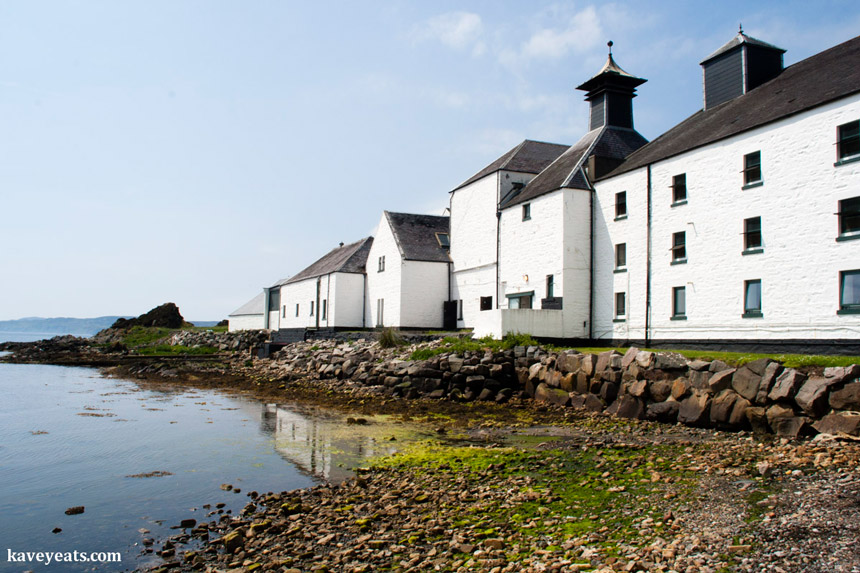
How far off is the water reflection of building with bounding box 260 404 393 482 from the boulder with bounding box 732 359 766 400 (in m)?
8.96

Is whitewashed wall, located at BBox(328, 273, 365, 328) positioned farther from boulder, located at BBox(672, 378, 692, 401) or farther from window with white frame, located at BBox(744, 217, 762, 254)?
boulder, located at BBox(672, 378, 692, 401)

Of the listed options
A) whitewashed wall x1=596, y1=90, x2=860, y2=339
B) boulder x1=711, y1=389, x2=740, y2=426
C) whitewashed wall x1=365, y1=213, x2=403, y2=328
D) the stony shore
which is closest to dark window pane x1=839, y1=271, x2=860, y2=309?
whitewashed wall x1=596, y1=90, x2=860, y2=339

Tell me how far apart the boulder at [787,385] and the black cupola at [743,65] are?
17.1 m

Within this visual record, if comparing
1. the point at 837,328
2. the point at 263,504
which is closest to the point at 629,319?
the point at 837,328

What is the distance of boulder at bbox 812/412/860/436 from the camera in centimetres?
1284

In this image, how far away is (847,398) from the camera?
13.6 m

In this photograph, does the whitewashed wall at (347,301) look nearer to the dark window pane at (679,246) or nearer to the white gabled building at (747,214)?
the white gabled building at (747,214)

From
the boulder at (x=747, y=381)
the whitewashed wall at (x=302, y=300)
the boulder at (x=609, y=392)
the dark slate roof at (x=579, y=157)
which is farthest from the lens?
the whitewashed wall at (x=302, y=300)

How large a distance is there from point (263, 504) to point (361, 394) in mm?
14883

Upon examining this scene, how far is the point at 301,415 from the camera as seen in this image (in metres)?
21.1

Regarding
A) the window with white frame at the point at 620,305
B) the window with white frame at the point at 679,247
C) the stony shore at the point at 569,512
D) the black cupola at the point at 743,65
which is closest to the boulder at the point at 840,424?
the stony shore at the point at 569,512

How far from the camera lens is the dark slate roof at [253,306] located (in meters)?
67.8

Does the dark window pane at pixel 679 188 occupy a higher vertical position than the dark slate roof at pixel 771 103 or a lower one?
lower

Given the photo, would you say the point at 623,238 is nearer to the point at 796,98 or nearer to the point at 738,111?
the point at 738,111
